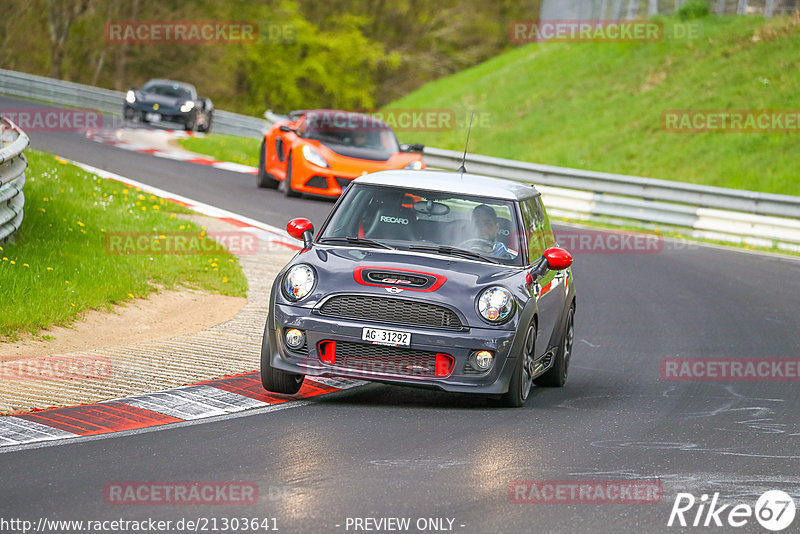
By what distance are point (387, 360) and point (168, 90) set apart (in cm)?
2941

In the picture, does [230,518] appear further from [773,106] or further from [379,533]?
[773,106]

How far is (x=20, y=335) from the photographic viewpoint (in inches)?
387

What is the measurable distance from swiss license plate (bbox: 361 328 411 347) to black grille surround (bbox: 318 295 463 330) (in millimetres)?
84

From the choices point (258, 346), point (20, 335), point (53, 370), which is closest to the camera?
point (53, 370)

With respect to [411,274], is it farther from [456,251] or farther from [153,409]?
[153,409]

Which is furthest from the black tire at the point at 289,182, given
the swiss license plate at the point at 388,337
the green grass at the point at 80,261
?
the swiss license plate at the point at 388,337

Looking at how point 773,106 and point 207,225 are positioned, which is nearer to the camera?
point 207,225

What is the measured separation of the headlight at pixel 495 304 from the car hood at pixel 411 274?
5cm

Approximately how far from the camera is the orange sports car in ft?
68.5

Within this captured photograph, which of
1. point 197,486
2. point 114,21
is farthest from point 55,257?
point 114,21

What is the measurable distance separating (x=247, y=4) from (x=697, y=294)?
153 feet

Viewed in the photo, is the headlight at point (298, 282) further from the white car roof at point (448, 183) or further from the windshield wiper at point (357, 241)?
the white car roof at point (448, 183)
